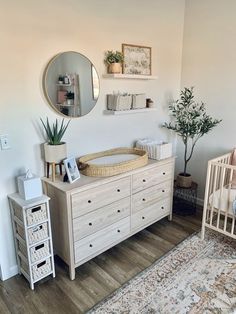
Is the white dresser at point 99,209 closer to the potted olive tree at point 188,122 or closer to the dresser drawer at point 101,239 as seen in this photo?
the dresser drawer at point 101,239

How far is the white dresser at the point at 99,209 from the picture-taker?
2027 millimetres

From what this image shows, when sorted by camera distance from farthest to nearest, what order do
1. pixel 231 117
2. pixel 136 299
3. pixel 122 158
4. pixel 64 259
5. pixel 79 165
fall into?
1. pixel 231 117
2. pixel 122 158
3. pixel 79 165
4. pixel 64 259
5. pixel 136 299

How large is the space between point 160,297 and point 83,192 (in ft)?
3.30

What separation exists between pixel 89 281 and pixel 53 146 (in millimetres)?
1175

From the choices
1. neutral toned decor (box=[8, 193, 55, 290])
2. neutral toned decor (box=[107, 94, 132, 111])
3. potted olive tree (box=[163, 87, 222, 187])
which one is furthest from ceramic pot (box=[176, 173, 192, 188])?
neutral toned decor (box=[8, 193, 55, 290])

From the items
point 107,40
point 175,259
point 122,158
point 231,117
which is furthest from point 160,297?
point 107,40

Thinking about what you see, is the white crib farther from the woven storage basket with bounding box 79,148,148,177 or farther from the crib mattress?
the woven storage basket with bounding box 79,148,148,177

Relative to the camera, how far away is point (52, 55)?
211 centimetres

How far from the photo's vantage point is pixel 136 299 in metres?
1.93

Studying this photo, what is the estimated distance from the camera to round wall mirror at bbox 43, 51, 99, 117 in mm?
2127

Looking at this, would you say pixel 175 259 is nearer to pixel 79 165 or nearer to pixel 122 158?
pixel 122 158

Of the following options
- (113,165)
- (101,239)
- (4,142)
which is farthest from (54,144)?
(101,239)

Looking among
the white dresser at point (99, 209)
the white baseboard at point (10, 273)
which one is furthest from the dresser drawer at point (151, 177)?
the white baseboard at point (10, 273)

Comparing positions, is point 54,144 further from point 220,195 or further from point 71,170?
point 220,195
